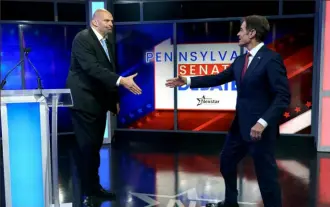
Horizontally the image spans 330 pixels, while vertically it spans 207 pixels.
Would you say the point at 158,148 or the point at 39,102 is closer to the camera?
the point at 39,102

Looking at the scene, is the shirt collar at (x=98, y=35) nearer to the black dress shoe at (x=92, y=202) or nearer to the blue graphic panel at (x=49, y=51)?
the black dress shoe at (x=92, y=202)

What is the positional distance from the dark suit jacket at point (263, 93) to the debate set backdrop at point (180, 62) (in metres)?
3.50

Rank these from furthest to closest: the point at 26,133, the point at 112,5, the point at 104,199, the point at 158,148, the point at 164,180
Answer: the point at 112,5, the point at 158,148, the point at 164,180, the point at 104,199, the point at 26,133

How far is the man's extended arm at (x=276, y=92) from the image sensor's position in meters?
2.49

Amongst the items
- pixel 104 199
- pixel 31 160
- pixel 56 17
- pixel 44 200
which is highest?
pixel 56 17

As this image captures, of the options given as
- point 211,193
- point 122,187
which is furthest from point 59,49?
point 211,193

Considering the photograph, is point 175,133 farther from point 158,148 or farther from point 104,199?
point 104,199

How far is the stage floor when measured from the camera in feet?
11.4

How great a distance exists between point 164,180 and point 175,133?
2.41 meters

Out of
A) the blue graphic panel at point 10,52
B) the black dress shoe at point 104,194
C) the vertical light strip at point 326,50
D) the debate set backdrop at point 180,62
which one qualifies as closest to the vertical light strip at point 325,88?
the vertical light strip at point 326,50

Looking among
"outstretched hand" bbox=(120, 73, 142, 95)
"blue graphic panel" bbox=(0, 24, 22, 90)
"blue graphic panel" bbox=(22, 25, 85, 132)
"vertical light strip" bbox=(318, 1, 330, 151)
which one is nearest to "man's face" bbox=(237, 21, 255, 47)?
"outstretched hand" bbox=(120, 73, 142, 95)

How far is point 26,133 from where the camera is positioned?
2295 millimetres

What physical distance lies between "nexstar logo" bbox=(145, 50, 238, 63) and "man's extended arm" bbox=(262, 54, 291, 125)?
3.68 meters

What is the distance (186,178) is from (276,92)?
198 cm
